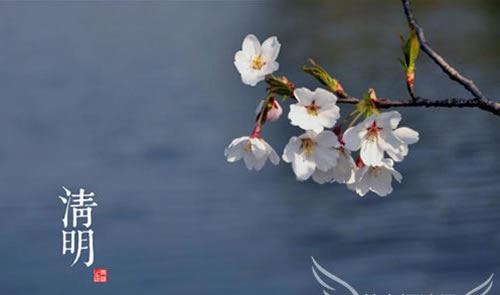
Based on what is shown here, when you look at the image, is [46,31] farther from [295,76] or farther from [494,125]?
[494,125]

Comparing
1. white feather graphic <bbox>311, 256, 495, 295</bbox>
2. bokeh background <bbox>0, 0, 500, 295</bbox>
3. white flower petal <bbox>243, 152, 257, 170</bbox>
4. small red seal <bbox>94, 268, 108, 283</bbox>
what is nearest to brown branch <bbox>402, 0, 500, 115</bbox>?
white flower petal <bbox>243, 152, 257, 170</bbox>

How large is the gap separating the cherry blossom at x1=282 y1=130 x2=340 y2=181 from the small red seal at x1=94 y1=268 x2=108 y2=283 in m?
4.09

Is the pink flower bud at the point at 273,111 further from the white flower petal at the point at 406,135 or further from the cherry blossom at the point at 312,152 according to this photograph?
the white flower petal at the point at 406,135

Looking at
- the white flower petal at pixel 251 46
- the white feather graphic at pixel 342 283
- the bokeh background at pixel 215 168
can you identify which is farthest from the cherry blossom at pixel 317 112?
the bokeh background at pixel 215 168

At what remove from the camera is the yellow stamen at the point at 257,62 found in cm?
112

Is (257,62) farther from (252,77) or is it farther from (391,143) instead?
(391,143)

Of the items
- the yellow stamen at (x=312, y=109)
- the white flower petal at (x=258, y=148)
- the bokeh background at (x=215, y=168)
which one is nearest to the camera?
the yellow stamen at (x=312, y=109)

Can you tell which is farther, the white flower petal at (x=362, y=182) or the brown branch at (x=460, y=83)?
the white flower petal at (x=362, y=182)

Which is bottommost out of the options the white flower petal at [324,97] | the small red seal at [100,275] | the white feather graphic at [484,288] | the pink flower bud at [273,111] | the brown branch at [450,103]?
the brown branch at [450,103]

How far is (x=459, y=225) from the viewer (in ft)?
19.0

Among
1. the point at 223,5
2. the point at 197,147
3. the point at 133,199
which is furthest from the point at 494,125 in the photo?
the point at 223,5

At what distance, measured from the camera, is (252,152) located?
121cm

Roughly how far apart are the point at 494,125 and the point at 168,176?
9.27ft

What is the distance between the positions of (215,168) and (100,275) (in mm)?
1768
